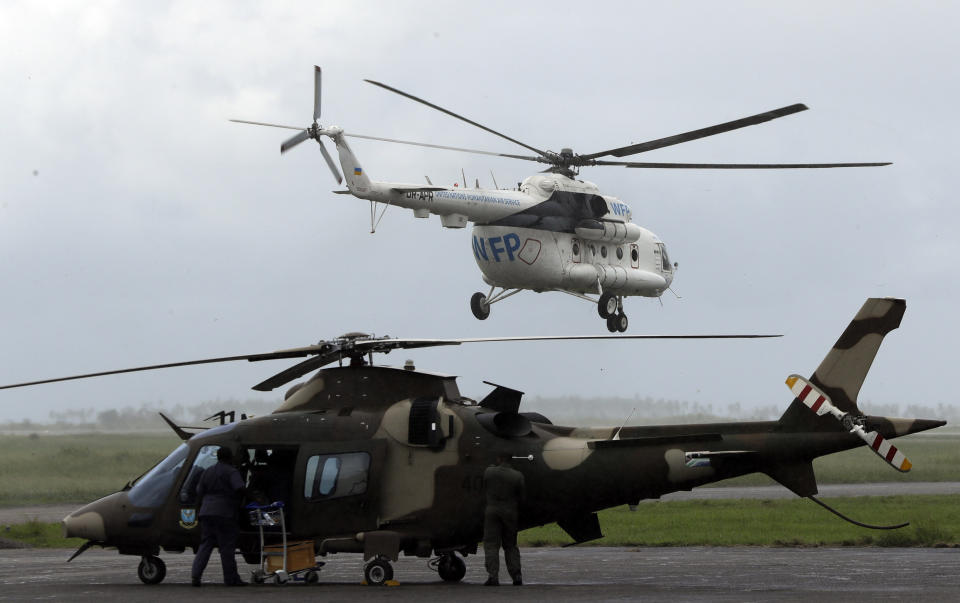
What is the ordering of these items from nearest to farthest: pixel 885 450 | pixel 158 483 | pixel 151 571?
pixel 885 450 → pixel 151 571 → pixel 158 483

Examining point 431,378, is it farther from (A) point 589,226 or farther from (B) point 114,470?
(B) point 114,470

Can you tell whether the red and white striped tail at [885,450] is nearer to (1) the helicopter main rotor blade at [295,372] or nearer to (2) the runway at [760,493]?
(1) the helicopter main rotor blade at [295,372]

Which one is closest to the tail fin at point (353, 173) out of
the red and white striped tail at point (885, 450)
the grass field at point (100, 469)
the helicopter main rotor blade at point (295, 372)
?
the helicopter main rotor blade at point (295, 372)

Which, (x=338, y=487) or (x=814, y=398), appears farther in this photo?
(x=338, y=487)

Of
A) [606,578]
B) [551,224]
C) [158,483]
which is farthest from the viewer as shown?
[551,224]

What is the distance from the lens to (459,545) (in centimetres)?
1599

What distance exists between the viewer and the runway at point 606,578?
13.8 meters

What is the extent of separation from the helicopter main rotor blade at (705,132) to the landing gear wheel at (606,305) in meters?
6.32

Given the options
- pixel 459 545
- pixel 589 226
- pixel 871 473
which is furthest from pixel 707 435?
pixel 871 473

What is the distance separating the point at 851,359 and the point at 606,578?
13.6ft

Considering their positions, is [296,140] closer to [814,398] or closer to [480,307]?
[480,307]

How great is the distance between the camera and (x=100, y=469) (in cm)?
4622

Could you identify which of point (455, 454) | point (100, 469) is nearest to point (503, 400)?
point (455, 454)

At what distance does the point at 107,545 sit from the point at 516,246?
760 inches
